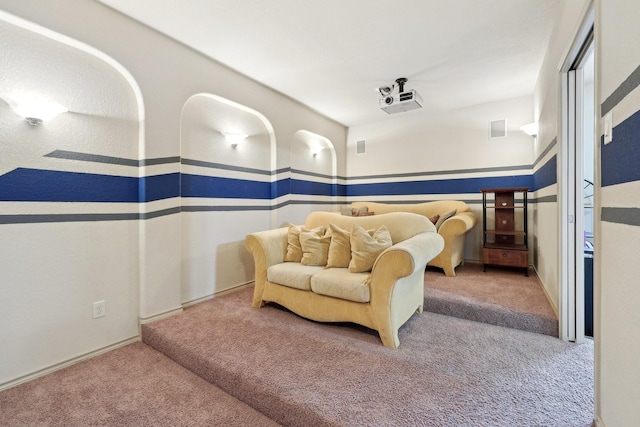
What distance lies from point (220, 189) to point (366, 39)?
2.17 meters

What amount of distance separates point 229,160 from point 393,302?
2.42 meters

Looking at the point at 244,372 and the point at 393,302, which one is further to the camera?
the point at 393,302

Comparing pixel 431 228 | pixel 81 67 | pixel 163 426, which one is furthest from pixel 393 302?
pixel 81 67

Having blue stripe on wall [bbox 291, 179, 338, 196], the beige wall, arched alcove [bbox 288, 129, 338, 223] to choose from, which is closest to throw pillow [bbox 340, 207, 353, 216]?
arched alcove [bbox 288, 129, 338, 223]

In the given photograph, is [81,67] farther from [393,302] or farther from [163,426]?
[393,302]

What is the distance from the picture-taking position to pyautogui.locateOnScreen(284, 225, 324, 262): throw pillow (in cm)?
A: 288

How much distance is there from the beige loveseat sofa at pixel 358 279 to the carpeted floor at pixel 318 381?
0.18m

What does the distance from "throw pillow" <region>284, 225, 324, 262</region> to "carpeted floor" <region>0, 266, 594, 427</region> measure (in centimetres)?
71

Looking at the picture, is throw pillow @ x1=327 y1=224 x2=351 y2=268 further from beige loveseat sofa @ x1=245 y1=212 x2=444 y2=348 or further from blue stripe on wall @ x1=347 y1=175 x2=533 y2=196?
blue stripe on wall @ x1=347 y1=175 x2=533 y2=196

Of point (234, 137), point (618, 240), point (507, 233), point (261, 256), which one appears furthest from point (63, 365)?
point (507, 233)

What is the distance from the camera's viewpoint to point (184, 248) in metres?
2.85

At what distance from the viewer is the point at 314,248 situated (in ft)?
9.07

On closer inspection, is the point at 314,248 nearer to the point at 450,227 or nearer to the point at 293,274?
the point at 293,274

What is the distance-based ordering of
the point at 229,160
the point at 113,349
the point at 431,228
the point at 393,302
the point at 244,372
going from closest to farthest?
the point at 244,372
the point at 393,302
the point at 113,349
the point at 431,228
the point at 229,160
